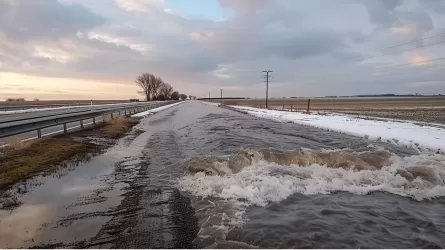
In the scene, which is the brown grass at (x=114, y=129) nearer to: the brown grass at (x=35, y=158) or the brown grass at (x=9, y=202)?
the brown grass at (x=35, y=158)

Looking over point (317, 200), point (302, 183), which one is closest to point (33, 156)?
point (302, 183)

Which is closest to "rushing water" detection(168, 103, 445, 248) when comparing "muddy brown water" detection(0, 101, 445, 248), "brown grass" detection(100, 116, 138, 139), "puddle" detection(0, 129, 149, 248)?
"muddy brown water" detection(0, 101, 445, 248)

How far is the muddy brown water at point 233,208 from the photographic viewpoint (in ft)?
14.8

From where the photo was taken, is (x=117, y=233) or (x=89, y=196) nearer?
(x=117, y=233)

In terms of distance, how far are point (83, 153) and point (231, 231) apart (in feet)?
27.7

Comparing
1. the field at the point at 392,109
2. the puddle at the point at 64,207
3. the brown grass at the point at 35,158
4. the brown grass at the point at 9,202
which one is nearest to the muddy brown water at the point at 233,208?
the puddle at the point at 64,207

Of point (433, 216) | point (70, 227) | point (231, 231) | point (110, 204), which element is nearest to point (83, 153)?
point (110, 204)

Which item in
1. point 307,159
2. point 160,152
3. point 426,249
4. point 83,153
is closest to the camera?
point 426,249

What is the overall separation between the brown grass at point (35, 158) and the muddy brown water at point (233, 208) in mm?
580

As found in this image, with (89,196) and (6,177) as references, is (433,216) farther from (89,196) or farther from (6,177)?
(6,177)

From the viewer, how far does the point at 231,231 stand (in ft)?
15.5

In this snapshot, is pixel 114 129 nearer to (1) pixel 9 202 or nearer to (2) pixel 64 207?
(1) pixel 9 202

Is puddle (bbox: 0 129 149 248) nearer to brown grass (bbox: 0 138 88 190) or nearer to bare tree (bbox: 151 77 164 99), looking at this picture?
brown grass (bbox: 0 138 88 190)

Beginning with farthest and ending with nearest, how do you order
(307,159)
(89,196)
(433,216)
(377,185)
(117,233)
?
(307,159), (377,185), (89,196), (433,216), (117,233)
